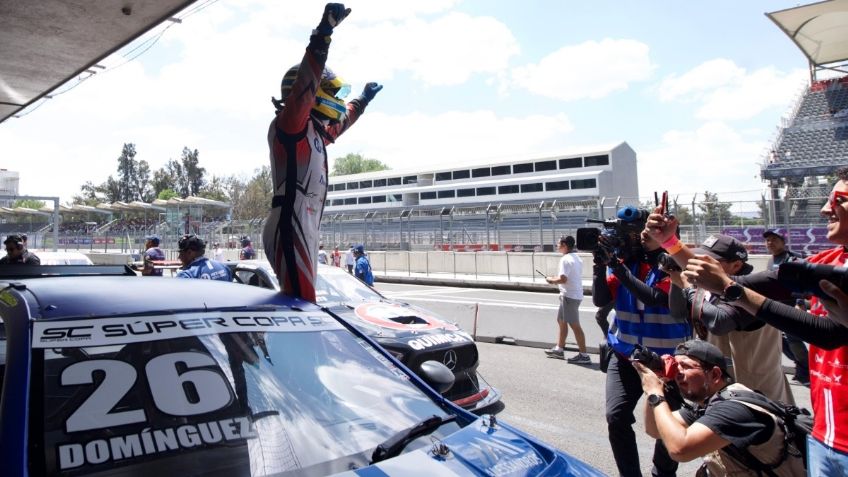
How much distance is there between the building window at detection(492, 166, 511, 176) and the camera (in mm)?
64312

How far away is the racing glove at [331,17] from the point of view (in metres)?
3.15

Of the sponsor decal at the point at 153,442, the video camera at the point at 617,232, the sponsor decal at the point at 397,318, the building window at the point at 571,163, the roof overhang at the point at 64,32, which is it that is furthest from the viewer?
A: the building window at the point at 571,163

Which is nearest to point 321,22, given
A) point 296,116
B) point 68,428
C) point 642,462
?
point 296,116

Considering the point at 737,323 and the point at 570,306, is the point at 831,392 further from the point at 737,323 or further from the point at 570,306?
the point at 570,306

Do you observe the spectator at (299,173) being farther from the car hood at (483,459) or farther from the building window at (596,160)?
the building window at (596,160)

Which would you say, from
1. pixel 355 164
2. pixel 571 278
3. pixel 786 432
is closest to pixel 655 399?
pixel 786 432

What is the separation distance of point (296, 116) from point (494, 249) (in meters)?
22.4

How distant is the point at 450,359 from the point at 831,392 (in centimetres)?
364

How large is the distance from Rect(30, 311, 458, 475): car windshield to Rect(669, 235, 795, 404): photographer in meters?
1.56

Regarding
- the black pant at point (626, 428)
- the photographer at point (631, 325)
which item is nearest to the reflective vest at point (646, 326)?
the photographer at point (631, 325)

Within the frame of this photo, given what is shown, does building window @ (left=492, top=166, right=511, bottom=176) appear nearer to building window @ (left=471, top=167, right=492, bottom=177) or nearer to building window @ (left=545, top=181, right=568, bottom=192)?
building window @ (left=471, top=167, right=492, bottom=177)

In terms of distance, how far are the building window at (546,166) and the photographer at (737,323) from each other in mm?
58816

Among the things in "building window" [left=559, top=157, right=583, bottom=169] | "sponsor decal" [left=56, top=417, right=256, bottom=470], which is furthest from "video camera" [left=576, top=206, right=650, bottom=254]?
"building window" [left=559, top=157, right=583, bottom=169]

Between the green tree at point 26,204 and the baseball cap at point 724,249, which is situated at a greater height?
the green tree at point 26,204
